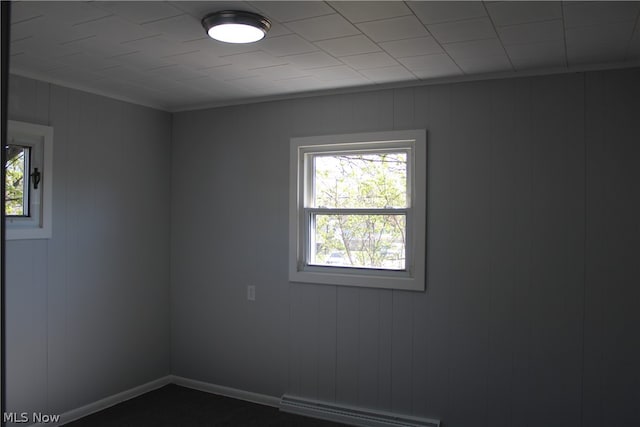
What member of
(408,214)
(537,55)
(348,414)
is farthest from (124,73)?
(348,414)

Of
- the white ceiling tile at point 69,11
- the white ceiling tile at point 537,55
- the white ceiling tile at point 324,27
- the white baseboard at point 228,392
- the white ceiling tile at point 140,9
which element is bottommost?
the white baseboard at point 228,392

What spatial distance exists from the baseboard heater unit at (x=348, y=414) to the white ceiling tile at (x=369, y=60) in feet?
7.49

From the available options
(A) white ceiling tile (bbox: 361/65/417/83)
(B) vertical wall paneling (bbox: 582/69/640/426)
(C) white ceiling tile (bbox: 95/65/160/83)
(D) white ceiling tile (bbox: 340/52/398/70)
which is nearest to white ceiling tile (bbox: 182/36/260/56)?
(D) white ceiling tile (bbox: 340/52/398/70)

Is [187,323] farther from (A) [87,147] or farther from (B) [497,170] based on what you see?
(B) [497,170]

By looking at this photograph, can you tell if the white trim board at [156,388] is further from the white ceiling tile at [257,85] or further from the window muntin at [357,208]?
the white ceiling tile at [257,85]

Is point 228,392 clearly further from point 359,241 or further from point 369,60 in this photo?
point 369,60

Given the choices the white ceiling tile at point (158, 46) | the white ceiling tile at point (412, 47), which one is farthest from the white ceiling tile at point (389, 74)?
the white ceiling tile at point (158, 46)

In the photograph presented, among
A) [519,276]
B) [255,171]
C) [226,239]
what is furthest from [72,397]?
[519,276]

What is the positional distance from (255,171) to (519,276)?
2.05m

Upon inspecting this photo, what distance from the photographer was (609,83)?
310 centimetres

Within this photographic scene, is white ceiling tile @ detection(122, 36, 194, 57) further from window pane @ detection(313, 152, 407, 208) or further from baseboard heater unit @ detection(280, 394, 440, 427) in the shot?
baseboard heater unit @ detection(280, 394, 440, 427)

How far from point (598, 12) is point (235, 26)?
1.55 metres

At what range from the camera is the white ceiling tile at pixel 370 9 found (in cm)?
222

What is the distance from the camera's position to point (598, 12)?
2.28m
